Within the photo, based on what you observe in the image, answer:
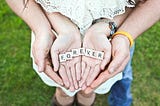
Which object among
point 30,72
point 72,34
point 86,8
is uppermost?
point 86,8

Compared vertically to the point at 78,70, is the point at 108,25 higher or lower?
higher

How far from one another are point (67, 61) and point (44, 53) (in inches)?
3.9

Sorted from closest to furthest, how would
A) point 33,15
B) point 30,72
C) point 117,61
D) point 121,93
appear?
point 117,61, point 33,15, point 121,93, point 30,72

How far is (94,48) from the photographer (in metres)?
1.43

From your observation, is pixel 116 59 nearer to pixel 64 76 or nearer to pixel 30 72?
pixel 64 76

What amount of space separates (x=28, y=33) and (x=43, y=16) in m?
1.02

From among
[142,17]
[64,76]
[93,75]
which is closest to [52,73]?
[64,76]

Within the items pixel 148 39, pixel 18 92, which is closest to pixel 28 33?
pixel 18 92

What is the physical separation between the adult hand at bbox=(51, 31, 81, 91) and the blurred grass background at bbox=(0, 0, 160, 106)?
2.55ft

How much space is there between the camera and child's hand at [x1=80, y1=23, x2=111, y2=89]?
1372mm

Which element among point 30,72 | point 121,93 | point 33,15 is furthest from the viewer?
point 30,72

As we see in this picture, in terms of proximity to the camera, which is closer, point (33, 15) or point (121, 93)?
point (33, 15)

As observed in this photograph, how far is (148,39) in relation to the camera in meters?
2.43

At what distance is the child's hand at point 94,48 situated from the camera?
54.0 inches
